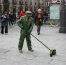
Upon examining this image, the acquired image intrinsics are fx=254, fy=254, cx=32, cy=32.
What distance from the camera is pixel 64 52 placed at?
968cm

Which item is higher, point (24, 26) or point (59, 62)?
point (24, 26)

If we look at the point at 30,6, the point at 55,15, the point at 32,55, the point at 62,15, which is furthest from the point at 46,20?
the point at 30,6

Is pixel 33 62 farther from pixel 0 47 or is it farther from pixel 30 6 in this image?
pixel 30 6

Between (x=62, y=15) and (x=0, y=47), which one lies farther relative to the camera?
(x=62, y=15)

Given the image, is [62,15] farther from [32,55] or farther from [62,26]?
[32,55]

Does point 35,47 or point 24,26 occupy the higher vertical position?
point 24,26

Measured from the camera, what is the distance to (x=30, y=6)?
71.9 metres

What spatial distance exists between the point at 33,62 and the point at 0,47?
3039mm

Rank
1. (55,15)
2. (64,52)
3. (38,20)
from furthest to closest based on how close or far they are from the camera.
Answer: (55,15) < (38,20) < (64,52)

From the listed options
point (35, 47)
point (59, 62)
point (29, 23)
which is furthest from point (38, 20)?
point (59, 62)

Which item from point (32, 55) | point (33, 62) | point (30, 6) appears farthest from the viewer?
point (30, 6)

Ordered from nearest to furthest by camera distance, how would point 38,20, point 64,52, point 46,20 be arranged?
point 64,52, point 38,20, point 46,20

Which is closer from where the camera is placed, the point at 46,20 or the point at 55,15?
the point at 55,15

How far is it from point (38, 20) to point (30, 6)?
2219 inches
